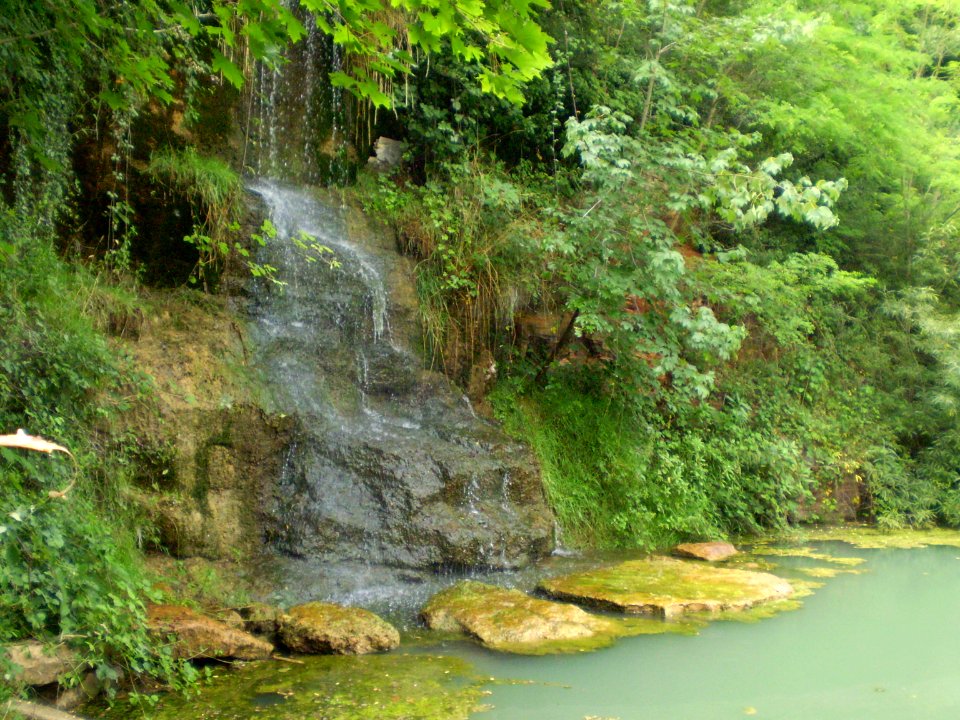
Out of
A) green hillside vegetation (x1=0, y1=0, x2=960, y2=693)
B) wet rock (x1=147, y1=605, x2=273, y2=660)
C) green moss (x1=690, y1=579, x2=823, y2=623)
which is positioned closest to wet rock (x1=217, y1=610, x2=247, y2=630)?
wet rock (x1=147, y1=605, x2=273, y2=660)

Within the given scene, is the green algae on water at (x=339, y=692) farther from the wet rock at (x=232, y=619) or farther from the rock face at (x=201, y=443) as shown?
the rock face at (x=201, y=443)

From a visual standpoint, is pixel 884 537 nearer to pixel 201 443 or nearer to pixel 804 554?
pixel 804 554

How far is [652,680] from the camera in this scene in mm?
4246

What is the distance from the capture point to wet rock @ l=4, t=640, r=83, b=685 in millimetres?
3234

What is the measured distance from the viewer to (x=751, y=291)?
8.61m

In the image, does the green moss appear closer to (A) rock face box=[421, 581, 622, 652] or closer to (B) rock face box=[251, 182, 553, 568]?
(A) rock face box=[421, 581, 622, 652]

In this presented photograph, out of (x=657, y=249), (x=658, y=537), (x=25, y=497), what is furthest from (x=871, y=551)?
(x=25, y=497)

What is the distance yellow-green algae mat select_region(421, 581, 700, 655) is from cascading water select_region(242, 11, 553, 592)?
28.3 inches

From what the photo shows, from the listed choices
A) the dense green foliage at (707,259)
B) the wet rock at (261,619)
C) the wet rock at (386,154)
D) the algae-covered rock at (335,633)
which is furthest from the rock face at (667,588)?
the wet rock at (386,154)

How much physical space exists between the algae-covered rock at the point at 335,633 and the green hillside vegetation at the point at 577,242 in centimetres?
87

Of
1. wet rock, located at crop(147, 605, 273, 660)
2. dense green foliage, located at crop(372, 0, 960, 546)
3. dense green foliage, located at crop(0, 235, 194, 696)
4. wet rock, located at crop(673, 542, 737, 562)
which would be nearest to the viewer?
dense green foliage, located at crop(0, 235, 194, 696)

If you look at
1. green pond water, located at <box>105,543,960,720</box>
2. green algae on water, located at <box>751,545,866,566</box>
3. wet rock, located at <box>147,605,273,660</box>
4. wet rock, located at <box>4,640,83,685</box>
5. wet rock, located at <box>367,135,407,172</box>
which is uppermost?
wet rock, located at <box>367,135,407,172</box>

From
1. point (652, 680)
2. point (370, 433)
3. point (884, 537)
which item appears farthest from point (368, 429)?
point (884, 537)

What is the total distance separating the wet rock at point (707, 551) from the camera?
284 inches
